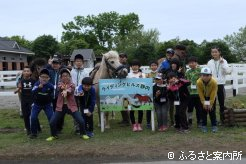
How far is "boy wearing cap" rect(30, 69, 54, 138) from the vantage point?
7965 mm

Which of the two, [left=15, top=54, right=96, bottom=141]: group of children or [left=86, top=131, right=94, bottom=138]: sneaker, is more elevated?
[left=15, top=54, right=96, bottom=141]: group of children

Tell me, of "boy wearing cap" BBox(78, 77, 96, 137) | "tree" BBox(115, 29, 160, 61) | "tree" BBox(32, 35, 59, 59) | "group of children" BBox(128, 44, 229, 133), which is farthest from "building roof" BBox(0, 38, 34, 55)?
"group of children" BBox(128, 44, 229, 133)

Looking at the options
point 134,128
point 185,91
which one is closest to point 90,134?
point 134,128

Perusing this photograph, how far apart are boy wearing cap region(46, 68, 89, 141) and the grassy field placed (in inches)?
10.4

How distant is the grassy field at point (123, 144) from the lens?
662cm

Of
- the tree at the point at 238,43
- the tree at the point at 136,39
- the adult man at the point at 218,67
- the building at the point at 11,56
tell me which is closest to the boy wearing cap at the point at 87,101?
the adult man at the point at 218,67

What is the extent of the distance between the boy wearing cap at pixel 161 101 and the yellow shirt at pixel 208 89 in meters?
0.80

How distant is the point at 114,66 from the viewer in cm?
872

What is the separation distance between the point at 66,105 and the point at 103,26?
7619 cm

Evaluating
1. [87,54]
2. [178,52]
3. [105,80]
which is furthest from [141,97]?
[87,54]

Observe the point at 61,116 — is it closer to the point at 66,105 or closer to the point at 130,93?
the point at 66,105

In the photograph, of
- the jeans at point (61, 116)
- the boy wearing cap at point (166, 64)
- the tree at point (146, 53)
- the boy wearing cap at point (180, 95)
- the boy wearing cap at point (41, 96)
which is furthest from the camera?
the tree at point (146, 53)

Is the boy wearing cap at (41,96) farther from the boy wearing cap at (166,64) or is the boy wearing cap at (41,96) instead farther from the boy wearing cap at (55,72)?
the boy wearing cap at (166,64)

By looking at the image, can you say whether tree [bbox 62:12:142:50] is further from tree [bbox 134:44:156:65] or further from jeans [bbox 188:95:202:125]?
jeans [bbox 188:95:202:125]
